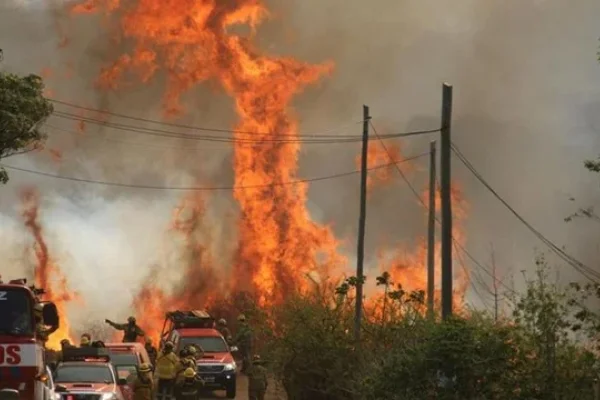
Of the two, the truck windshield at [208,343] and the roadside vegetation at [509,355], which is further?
the truck windshield at [208,343]

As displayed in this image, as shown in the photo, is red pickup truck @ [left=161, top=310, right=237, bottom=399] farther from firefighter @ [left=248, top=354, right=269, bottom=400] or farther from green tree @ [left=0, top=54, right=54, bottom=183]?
green tree @ [left=0, top=54, right=54, bottom=183]

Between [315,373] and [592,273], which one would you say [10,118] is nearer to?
[315,373]

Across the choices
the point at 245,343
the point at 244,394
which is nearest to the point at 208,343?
the point at 245,343

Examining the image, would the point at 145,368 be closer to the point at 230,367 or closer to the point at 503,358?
the point at 230,367

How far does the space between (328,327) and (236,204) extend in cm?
2293

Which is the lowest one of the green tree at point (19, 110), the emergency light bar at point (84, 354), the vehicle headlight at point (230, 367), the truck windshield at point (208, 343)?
the emergency light bar at point (84, 354)

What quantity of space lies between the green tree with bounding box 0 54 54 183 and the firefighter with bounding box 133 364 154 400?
9.22 m

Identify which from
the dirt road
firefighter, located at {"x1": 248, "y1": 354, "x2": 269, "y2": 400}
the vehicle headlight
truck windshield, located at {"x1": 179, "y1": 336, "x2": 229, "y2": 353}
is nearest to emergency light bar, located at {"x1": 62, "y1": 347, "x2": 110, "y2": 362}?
firefighter, located at {"x1": 248, "y1": 354, "x2": 269, "y2": 400}

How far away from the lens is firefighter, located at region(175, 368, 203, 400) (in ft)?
90.9

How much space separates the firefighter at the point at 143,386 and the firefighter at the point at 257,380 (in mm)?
4091

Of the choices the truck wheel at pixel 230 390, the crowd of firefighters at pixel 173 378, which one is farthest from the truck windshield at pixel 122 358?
the truck wheel at pixel 230 390

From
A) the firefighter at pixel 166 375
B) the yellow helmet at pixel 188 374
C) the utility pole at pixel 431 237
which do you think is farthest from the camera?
the utility pole at pixel 431 237

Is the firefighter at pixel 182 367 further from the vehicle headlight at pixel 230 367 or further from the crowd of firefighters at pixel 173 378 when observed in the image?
the vehicle headlight at pixel 230 367

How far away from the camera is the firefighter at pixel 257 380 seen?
1139 inches
